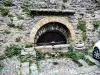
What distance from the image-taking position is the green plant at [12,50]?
6350 mm

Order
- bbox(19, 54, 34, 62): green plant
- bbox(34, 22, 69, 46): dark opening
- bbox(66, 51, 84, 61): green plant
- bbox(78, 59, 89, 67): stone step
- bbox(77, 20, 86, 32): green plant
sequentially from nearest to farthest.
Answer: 1. bbox(78, 59, 89, 67): stone step
2. bbox(19, 54, 34, 62): green plant
3. bbox(66, 51, 84, 61): green plant
4. bbox(34, 22, 69, 46): dark opening
5. bbox(77, 20, 86, 32): green plant

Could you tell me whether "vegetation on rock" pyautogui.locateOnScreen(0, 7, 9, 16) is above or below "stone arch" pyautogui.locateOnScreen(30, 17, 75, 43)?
above

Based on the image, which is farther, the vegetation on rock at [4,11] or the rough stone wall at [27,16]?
the rough stone wall at [27,16]

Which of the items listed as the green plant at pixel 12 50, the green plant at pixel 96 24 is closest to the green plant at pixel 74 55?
the green plant at pixel 96 24

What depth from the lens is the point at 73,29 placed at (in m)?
7.21

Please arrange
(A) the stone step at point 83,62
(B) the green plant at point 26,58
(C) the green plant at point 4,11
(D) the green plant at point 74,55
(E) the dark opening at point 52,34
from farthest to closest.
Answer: (E) the dark opening at point 52,34 → (D) the green plant at point 74,55 → (C) the green plant at point 4,11 → (B) the green plant at point 26,58 → (A) the stone step at point 83,62

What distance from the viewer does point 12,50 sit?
6457 millimetres

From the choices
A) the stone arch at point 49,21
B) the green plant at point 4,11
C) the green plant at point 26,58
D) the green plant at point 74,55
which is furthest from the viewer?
the stone arch at point 49,21

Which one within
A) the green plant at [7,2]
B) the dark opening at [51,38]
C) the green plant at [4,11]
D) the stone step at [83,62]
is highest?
the green plant at [7,2]

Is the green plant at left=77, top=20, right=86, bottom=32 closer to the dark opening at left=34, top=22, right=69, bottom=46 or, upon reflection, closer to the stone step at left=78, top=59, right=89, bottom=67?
the dark opening at left=34, top=22, right=69, bottom=46

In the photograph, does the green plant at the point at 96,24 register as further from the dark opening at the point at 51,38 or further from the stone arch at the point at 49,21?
the dark opening at the point at 51,38

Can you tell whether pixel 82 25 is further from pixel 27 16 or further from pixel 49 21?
pixel 27 16

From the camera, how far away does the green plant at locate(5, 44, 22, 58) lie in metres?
6.35

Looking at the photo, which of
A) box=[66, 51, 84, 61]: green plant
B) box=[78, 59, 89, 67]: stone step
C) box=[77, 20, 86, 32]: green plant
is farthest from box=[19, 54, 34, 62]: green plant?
box=[77, 20, 86, 32]: green plant
